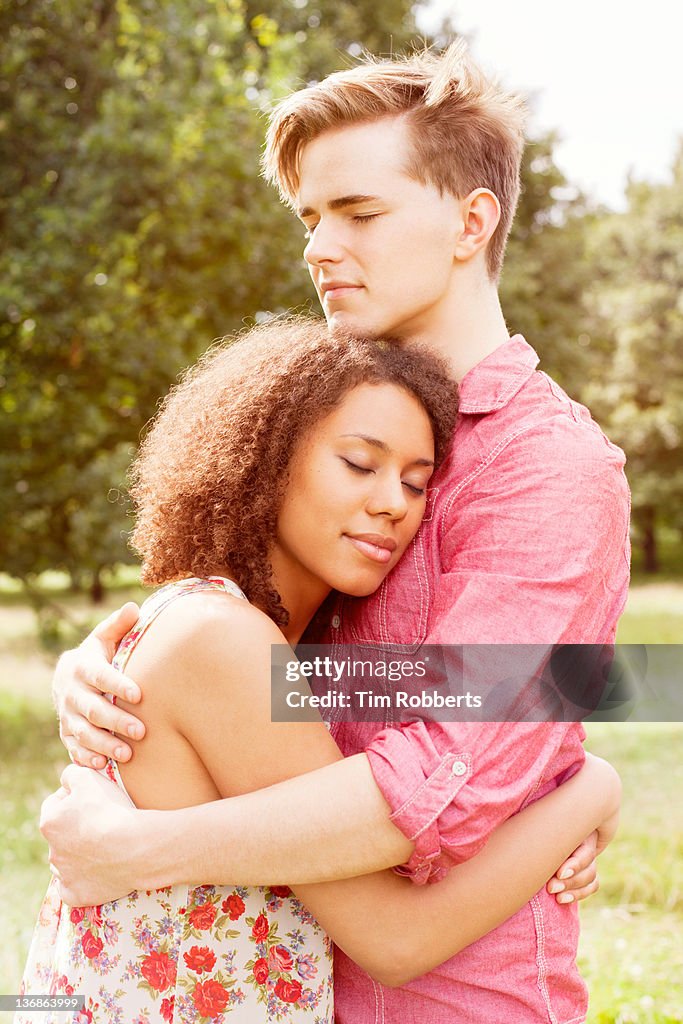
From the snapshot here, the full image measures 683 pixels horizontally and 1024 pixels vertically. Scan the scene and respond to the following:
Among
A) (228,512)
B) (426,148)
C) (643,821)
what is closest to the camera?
(228,512)

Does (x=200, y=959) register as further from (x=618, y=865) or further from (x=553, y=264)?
(x=553, y=264)

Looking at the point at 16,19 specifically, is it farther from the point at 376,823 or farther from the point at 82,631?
the point at 376,823

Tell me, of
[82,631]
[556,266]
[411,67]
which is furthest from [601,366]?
[411,67]

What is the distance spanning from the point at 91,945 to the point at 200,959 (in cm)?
21

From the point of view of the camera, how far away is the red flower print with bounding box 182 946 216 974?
1854mm

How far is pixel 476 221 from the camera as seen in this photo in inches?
97.2

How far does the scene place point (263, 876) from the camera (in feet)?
5.69

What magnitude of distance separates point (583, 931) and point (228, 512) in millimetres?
3728

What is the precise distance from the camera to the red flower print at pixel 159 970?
6.13 ft

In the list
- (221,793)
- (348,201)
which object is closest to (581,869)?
(221,793)

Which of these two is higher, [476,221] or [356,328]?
[476,221]

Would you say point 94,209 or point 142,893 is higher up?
point 94,209

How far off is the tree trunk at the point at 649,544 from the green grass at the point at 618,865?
16251 mm

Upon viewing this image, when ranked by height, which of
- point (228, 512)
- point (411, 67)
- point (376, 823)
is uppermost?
point (411, 67)
